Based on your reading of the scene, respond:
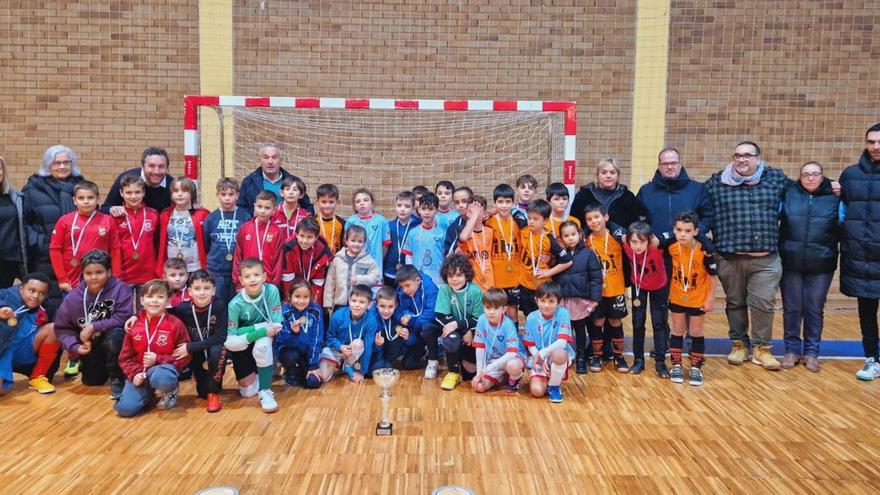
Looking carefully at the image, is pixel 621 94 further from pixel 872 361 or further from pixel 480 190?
pixel 872 361

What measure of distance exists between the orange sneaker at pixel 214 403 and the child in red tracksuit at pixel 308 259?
40.0 inches

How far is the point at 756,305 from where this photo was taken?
531 centimetres

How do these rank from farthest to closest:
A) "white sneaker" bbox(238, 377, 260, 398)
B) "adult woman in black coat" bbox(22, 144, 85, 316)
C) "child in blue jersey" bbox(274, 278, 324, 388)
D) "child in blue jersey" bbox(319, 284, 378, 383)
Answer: "adult woman in black coat" bbox(22, 144, 85, 316) < "child in blue jersey" bbox(319, 284, 378, 383) < "child in blue jersey" bbox(274, 278, 324, 388) < "white sneaker" bbox(238, 377, 260, 398)

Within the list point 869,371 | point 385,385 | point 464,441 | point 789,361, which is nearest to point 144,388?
point 385,385

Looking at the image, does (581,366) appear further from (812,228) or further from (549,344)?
(812,228)

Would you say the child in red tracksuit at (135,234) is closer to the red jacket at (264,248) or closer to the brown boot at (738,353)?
the red jacket at (264,248)

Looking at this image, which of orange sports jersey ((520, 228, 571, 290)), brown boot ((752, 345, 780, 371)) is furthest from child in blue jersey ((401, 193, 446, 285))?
brown boot ((752, 345, 780, 371))

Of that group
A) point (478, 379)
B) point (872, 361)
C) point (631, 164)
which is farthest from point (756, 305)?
point (631, 164)

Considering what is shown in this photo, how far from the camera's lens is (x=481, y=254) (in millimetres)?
5199

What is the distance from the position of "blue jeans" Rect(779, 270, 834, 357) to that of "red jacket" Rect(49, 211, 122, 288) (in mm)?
5398

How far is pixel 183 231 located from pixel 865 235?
17.3 feet

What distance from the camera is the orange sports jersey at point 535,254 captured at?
5.08 m

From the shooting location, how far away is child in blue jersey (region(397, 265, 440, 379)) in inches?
195

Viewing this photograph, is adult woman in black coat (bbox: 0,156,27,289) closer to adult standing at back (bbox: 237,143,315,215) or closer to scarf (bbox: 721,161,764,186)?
adult standing at back (bbox: 237,143,315,215)
